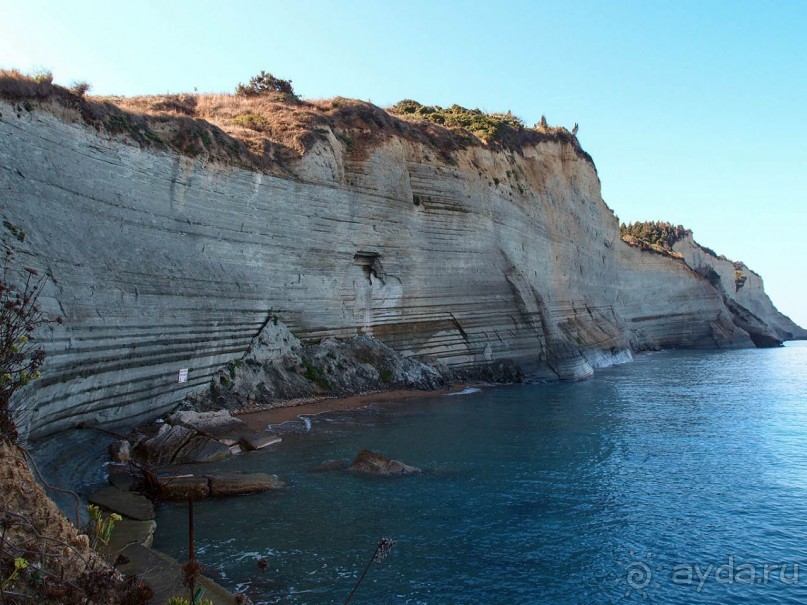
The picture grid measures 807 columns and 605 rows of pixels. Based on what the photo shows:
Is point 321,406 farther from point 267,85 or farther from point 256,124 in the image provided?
point 267,85

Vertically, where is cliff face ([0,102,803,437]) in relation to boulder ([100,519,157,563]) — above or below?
above

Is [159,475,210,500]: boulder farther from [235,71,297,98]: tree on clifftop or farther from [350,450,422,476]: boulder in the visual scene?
[235,71,297,98]: tree on clifftop

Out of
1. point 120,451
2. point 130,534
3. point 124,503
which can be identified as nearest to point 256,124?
point 120,451

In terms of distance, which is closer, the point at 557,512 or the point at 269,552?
the point at 269,552

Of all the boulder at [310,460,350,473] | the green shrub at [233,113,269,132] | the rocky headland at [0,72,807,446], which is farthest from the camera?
the green shrub at [233,113,269,132]

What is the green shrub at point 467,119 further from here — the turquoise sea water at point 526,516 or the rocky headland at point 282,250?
the turquoise sea water at point 526,516

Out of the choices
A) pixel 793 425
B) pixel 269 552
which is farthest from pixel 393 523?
pixel 793 425

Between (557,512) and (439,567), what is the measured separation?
354 centimetres

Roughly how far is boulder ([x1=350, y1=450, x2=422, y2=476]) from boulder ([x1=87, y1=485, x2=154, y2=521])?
16.6ft

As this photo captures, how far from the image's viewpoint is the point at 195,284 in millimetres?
18812

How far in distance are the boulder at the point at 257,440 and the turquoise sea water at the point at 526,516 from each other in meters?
0.53

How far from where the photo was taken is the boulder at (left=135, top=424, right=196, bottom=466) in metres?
14.1

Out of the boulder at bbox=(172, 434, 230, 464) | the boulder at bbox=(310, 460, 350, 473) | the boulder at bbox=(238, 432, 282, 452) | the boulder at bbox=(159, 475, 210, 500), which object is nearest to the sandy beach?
the boulder at bbox=(238, 432, 282, 452)

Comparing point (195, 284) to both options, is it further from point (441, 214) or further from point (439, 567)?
point (441, 214)
